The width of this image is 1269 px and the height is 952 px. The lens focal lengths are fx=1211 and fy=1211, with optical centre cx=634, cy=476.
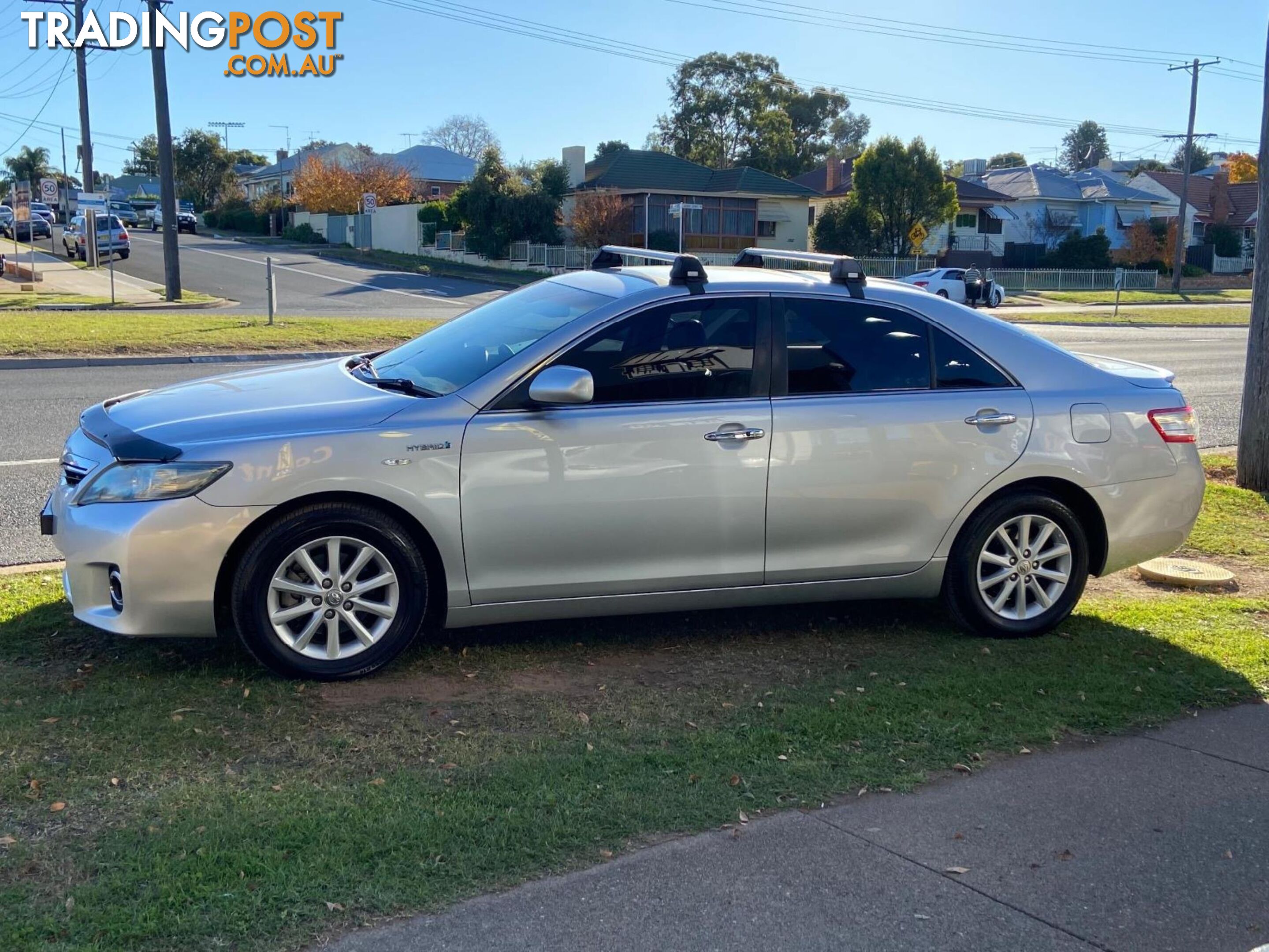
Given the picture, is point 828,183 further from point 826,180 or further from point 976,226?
point 976,226

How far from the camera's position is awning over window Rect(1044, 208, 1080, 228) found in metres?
63.2

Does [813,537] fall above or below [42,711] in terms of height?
above

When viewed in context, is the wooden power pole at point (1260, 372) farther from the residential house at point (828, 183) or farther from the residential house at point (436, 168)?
the residential house at point (436, 168)

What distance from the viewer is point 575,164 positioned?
54.9 metres

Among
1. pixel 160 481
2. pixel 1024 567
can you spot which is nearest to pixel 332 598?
pixel 160 481

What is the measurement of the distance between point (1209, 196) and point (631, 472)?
2968 inches

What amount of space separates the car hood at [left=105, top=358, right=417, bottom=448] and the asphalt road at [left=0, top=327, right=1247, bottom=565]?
6.36ft

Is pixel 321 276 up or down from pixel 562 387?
down

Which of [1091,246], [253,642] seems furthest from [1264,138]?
[1091,246]

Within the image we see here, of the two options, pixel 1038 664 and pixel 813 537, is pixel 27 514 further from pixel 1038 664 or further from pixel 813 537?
pixel 1038 664

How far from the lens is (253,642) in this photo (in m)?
4.72

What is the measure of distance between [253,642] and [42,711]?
77 cm

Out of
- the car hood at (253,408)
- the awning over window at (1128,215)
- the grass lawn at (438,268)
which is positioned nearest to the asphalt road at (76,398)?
the car hood at (253,408)

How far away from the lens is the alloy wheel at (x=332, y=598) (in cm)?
474
